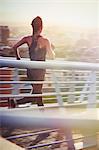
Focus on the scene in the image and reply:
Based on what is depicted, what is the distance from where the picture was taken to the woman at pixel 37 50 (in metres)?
1.78

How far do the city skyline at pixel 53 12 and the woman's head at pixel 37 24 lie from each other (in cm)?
3

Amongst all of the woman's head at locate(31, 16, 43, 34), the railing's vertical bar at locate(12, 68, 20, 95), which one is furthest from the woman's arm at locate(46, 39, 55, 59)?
the railing's vertical bar at locate(12, 68, 20, 95)

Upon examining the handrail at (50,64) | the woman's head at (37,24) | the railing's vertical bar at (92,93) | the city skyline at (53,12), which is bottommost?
the railing's vertical bar at (92,93)

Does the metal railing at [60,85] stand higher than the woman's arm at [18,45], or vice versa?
→ the woman's arm at [18,45]

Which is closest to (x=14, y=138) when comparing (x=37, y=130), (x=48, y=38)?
(x=37, y=130)

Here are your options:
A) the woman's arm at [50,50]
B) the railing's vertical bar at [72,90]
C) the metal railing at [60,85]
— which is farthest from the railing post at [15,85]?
the railing's vertical bar at [72,90]

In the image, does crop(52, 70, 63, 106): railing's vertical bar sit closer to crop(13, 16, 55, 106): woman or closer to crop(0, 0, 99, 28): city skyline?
crop(13, 16, 55, 106): woman

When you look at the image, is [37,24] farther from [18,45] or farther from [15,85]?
[15,85]

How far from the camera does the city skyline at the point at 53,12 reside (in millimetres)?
1762

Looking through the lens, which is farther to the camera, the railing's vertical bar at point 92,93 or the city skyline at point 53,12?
the railing's vertical bar at point 92,93

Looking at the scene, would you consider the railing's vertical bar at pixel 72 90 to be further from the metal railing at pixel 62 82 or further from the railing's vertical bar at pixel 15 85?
the railing's vertical bar at pixel 15 85

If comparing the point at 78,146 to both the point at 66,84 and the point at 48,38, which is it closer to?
the point at 66,84

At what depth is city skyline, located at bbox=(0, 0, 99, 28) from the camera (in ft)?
5.78

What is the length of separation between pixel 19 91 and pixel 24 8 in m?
0.58
